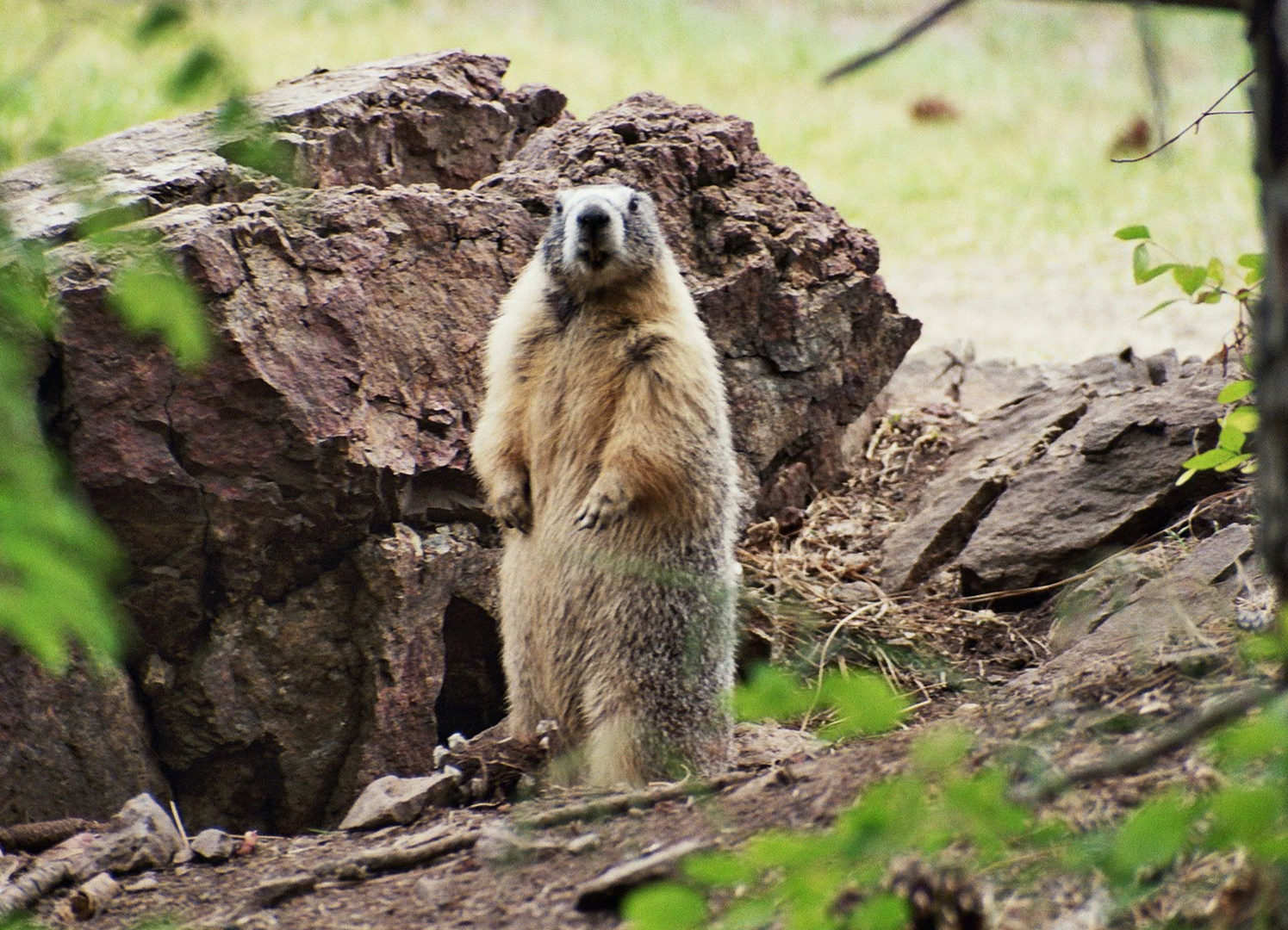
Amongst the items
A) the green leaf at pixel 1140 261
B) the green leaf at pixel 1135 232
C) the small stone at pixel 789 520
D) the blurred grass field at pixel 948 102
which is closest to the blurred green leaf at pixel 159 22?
the green leaf at pixel 1135 232

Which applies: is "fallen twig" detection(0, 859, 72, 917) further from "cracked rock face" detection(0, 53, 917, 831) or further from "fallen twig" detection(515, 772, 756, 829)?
"fallen twig" detection(515, 772, 756, 829)

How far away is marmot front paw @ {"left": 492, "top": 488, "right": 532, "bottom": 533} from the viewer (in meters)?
5.18

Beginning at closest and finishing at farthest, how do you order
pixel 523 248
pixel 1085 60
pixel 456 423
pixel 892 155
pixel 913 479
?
1. pixel 456 423
2. pixel 523 248
3. pixel 913 479
4. pixel 892 155
5. pixel 1085 60

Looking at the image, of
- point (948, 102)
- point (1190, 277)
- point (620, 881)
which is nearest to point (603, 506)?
point (620, 881)

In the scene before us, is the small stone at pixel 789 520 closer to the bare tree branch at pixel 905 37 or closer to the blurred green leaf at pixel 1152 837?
the bare tree branch at pixel 905 37

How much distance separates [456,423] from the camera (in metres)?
5.75

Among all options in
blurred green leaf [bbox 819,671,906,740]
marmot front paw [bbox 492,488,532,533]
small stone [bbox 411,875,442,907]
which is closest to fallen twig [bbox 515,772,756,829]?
small stone [bbox 411,875,442,907]

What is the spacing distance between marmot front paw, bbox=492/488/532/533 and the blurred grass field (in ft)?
13.1

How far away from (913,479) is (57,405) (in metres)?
4.50

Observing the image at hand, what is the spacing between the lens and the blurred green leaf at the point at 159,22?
5.65 feet

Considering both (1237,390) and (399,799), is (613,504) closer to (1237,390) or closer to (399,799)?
(399,799)

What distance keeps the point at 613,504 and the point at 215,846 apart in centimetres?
183

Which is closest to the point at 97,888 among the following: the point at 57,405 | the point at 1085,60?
the point at 57,405

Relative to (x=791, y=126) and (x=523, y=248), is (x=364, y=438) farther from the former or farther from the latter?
(x=791, y=126)
